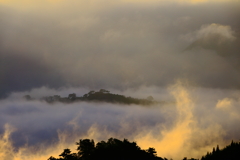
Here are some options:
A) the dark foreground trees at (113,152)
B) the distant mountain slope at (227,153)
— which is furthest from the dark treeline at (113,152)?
the distant mountain slope at (227,153)

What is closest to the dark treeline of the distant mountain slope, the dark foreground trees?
the dark foreground trees

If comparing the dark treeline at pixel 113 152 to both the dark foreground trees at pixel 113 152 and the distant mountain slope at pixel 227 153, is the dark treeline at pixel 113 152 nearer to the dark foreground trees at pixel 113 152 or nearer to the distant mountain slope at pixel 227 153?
the dark foreground trees at pixel 113 152

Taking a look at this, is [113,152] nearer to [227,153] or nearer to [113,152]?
[113,152]

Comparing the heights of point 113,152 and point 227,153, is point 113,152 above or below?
above

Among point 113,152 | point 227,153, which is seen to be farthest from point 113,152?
point 227,153

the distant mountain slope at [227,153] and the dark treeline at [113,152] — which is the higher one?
the dark treeline at [113,152]

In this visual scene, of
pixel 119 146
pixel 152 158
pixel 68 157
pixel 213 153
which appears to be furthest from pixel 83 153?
pixel 213 153

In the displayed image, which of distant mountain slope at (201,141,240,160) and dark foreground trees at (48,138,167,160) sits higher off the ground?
dark foreground trees at (48,138,167,160)

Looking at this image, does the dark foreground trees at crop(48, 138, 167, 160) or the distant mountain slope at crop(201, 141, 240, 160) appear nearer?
the distant mountain slope at crop(201, 141, 240, 160)

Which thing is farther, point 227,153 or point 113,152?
point 113,152

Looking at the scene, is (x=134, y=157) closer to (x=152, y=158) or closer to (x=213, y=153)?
(x=152, y=158)

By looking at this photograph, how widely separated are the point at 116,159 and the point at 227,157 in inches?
1276

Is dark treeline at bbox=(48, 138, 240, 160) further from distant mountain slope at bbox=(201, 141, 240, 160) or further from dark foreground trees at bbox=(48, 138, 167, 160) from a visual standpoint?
distant mountain slope at bbox=(201, 141, 240, 160)

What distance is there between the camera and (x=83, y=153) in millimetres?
101375
